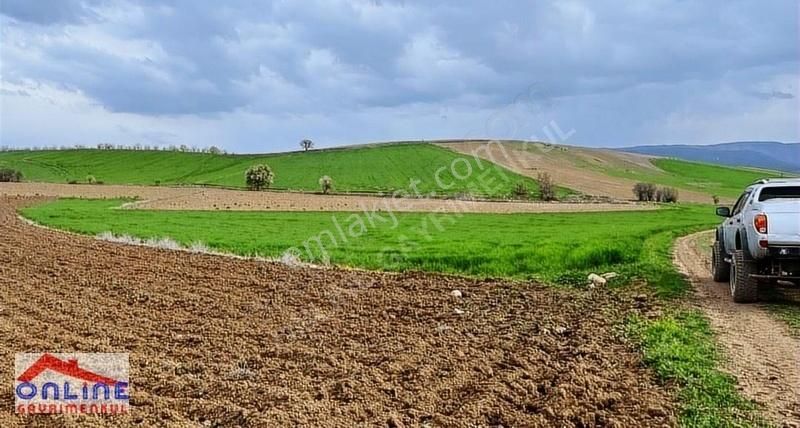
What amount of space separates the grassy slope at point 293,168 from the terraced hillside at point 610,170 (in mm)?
Answer: 6295

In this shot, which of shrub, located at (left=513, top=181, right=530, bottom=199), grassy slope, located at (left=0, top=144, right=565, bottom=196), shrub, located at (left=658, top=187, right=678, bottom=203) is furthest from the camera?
grassy slope, located at (left=0, top=144, right=565, bottom=196)

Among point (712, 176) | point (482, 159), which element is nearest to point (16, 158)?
point (482, 159)

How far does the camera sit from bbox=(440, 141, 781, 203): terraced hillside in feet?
295

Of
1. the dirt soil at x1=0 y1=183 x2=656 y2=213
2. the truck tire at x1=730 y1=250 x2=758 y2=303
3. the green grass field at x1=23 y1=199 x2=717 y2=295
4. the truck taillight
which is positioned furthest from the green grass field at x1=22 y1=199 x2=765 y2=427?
the dirt soil at x1=0 y1=183 x2=656 y2=213

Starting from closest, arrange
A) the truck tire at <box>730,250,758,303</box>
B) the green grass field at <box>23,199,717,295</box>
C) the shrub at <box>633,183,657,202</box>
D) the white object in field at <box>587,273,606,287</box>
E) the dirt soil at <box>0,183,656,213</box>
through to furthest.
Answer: the truck tire at <box>730,250,758,303</box>
the white object in field at <box>587,273,606,287</box>
the green grass field at <box>23,199,717,295</box>
the dirt soil at <box>0,183,656,213</box>
the shrub at <box>633,183,657,202</box>

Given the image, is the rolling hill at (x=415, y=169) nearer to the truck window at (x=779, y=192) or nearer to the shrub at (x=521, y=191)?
the shrub at (x=521, y=191)

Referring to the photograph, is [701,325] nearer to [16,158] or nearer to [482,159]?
[482,159]

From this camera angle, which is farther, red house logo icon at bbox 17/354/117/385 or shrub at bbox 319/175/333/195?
shrub at bbox 319/175/333/195

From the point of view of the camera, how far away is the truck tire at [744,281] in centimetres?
1173

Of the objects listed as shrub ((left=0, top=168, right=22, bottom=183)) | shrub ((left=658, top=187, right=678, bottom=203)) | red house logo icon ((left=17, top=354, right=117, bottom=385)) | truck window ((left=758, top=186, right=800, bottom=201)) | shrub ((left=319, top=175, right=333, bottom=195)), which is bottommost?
shrub ((left=658, top=187, right=678, bottom=203))

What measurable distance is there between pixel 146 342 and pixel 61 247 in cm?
1445

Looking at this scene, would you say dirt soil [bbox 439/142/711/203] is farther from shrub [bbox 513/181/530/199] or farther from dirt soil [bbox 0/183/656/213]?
dirt soil [bbox 0/183/656/213]

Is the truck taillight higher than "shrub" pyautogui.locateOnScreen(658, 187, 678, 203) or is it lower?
higher

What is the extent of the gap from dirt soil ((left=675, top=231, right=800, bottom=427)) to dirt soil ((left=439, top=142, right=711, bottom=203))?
70244 mm
